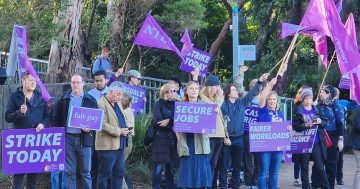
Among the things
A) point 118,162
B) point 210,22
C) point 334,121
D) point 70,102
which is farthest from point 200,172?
point 210,22

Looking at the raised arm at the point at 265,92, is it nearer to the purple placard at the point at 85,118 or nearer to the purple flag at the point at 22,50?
the purple placard at the point at 85,118

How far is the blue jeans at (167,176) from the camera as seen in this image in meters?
10.5

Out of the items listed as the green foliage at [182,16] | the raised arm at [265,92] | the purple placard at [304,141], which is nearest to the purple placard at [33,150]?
the raised arm at [265,92]

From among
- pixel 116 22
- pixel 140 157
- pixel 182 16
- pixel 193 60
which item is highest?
pixel 182 16

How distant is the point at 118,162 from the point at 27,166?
1.29 meters

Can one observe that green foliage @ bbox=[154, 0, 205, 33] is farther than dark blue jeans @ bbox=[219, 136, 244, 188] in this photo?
Yes

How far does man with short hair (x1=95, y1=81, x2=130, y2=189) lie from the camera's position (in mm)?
9273

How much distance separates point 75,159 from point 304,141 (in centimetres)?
393

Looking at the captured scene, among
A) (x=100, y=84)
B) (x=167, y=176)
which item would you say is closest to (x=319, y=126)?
(x=167, y=176)

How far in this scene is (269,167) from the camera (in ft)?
35.6

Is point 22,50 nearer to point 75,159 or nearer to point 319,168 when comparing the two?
point 75,159

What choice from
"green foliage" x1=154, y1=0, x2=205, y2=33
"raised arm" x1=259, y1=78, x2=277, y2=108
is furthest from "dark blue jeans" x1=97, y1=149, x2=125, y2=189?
"green foliage" x1=154, y1=0, x2=205, y2=33

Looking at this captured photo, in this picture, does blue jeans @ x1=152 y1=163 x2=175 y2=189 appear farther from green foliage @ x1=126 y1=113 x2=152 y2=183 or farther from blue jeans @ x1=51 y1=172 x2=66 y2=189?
blue jeans @ x1=51 y1=172 x2=66 y2=189

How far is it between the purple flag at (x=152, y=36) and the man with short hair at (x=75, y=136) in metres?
4.67
